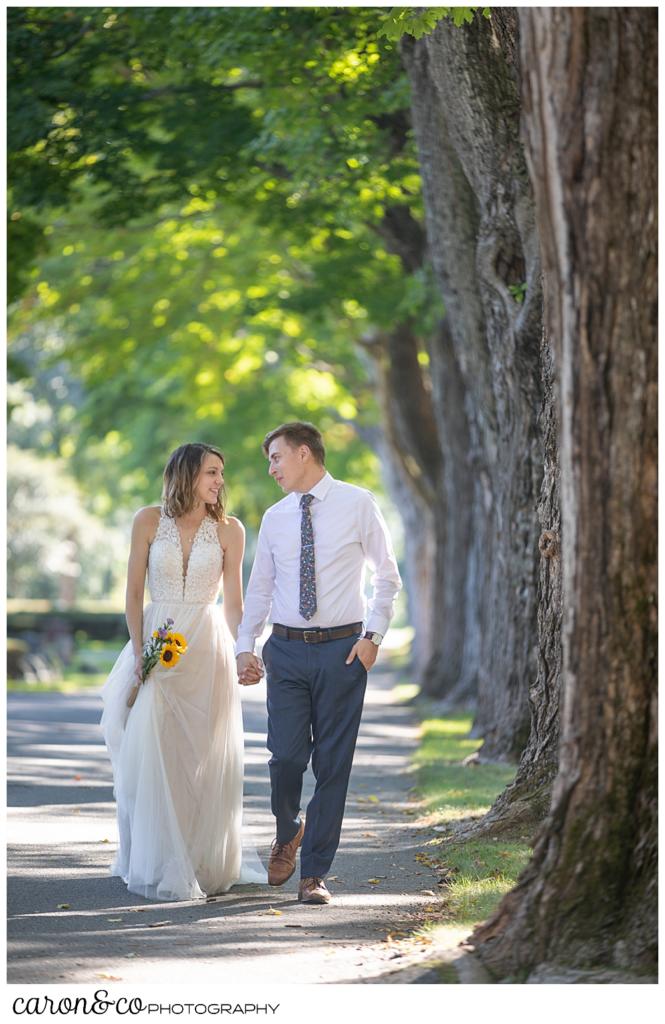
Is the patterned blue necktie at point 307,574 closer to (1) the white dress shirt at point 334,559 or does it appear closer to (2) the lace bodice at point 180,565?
(1) the white dress shirt at point 334,559

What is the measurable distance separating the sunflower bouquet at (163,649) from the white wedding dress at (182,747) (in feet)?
0.18

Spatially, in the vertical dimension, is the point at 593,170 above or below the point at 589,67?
below

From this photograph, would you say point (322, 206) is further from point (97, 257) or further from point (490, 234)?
point (490, 234)

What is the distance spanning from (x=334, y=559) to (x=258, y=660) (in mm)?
699

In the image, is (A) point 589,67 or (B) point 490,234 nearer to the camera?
(A) point 589,67

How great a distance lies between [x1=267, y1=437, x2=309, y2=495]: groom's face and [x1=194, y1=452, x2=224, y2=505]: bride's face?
20.8 inches

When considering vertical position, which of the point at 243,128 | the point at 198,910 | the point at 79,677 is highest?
the point at 243,128

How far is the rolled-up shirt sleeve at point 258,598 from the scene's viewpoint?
898 cm

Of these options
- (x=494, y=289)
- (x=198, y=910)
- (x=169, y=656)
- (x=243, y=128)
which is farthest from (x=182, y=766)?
(x=243, y=128)

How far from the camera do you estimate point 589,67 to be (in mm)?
6148

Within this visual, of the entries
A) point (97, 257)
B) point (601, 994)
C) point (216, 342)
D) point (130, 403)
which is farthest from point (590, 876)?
point (130, 403)

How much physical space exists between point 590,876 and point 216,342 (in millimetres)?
24453

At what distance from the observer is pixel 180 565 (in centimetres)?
934

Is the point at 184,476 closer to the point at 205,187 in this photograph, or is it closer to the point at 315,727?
the point at 315,727
